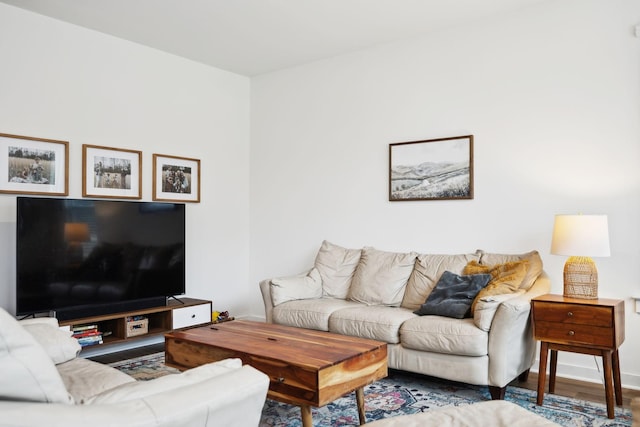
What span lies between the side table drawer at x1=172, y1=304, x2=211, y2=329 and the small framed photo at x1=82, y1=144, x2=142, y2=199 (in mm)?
1126

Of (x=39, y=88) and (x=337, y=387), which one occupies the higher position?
(x=39, y=88)

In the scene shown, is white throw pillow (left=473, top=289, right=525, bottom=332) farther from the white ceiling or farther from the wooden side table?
the white ceiling

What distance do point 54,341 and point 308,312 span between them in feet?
6.29

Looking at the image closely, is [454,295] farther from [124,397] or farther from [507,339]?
[124,397]

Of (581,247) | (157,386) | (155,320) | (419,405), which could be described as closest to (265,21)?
(155,320)

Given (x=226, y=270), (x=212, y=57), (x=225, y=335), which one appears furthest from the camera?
(x=226, y=270)

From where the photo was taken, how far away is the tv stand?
Answer: 4.08 m

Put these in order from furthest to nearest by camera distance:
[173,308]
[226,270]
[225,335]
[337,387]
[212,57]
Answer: [226,270] < [212,57] < [173,308] < [225,335] < [337,387]

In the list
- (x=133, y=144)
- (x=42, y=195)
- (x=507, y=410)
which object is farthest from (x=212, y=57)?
(x=507, y=410)

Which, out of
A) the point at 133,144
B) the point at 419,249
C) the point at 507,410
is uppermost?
the point at 133,144

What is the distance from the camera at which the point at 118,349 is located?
14.9ft

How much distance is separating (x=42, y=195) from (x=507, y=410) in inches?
147

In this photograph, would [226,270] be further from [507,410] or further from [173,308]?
[507,410]

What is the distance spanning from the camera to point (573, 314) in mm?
3066
